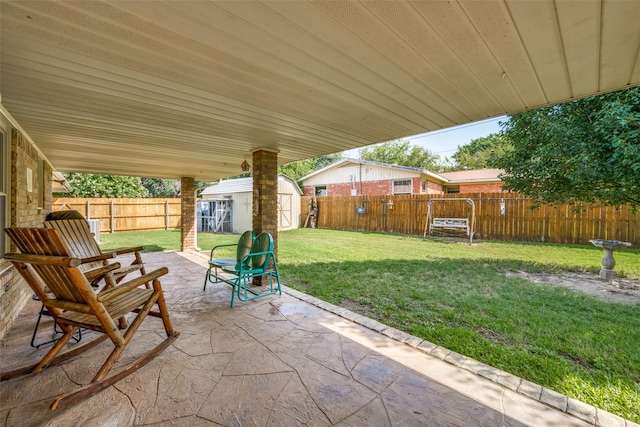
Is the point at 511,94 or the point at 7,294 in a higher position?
the point at 511,94

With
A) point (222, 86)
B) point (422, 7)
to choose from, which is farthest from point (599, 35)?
point (222, 86)

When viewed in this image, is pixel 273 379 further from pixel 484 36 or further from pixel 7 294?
pixel 7 294

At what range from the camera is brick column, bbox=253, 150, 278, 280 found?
446 centimetres

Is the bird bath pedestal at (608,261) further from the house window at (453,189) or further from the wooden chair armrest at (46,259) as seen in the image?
the house window at (453,189)

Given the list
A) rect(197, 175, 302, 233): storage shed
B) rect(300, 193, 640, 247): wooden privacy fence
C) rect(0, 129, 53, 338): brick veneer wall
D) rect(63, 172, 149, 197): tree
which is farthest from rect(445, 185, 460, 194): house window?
rect(63, 172, 149, 197): tree

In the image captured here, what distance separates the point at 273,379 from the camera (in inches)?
82.4

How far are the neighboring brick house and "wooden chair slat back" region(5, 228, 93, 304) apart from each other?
44.2 feet

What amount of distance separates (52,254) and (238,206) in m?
12.6

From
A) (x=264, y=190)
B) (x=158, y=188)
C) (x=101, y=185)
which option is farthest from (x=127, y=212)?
(x=264, y=190)

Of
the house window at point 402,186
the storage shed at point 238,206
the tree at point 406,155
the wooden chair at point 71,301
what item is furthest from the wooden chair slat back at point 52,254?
the tree at point 406,155

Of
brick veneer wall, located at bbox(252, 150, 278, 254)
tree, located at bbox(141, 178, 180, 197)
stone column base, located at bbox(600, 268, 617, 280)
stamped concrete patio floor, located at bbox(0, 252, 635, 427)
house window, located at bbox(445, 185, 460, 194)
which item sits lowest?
stamped concrete patio floor, located at bbox(0, 252, 635, 427)

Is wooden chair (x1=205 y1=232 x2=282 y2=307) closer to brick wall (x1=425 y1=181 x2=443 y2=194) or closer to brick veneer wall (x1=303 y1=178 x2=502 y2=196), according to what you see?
brick veneer wall (x1=303 y1=178 x2=502 y2=196)

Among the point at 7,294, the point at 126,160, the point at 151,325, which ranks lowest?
the point at 151,325

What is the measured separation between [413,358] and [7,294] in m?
4.12
